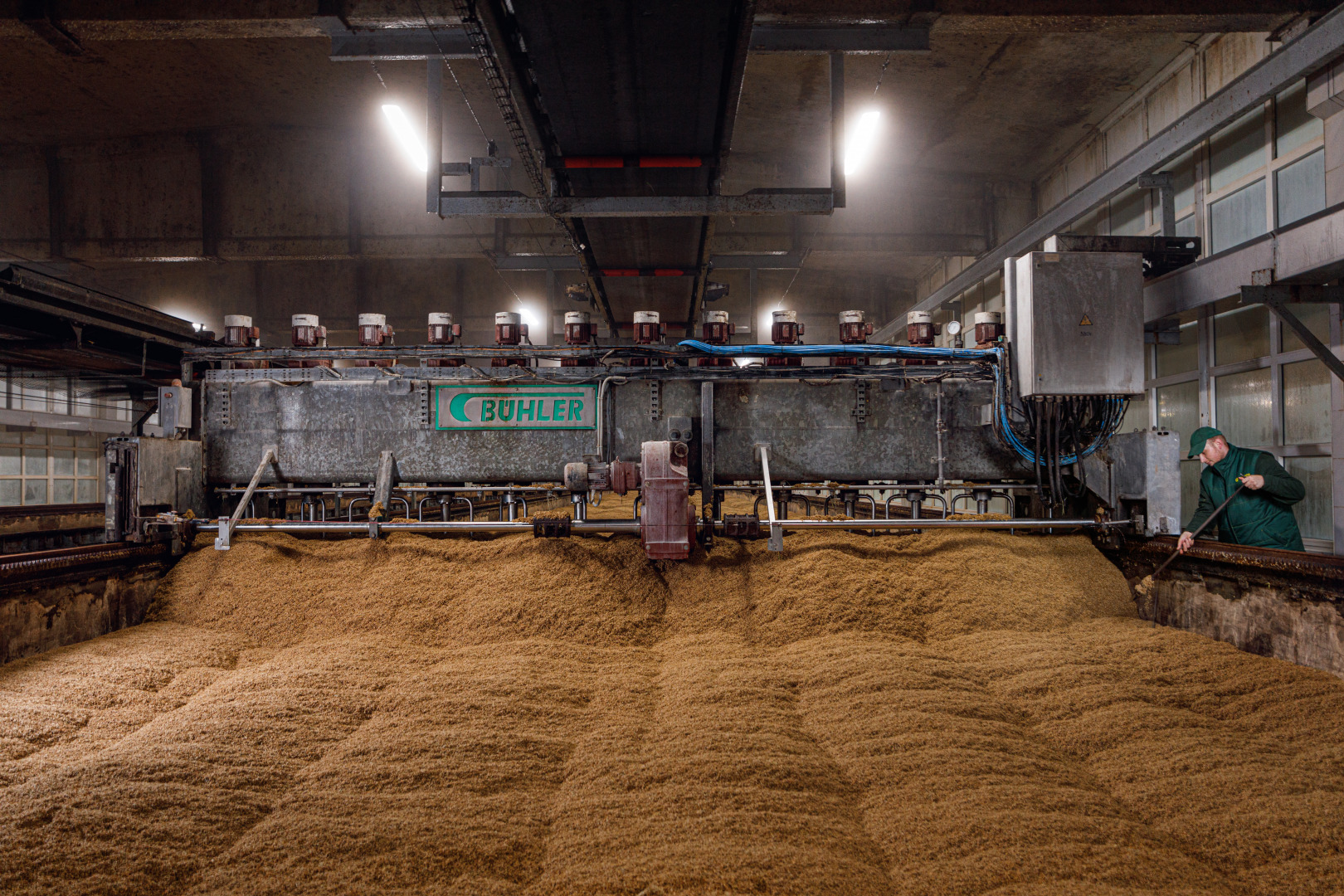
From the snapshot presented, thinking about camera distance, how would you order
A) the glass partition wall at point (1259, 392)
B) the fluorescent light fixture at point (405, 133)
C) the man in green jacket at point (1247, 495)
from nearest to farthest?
the man in green jacket at point (1247, 495) → the glass partition wall at point (1259, 392) → the fluorescent light fixture at point (405, 133)

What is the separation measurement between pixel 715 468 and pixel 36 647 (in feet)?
13.4

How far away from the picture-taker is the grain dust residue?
1.81 metres

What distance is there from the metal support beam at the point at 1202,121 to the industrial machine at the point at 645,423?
202 centimetres

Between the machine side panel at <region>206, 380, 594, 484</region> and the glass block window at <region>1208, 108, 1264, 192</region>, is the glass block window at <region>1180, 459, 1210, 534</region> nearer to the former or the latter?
the glass block window at <region>1208, 108, 1264, 192</region>

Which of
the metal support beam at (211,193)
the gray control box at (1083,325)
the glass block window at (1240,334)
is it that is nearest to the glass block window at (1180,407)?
the glass block window at (1240,334)

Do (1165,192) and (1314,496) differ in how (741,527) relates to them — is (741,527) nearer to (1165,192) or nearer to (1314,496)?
(1314,496)

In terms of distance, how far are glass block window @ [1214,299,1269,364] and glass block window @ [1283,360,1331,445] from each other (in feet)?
1.10

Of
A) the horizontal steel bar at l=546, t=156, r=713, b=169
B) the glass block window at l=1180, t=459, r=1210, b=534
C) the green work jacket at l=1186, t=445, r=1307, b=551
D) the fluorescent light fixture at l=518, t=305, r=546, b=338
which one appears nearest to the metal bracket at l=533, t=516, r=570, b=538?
the horizontal steel bar at l=546, t=156, r=713, b=169

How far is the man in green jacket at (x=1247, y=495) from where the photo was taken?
3.95 metres

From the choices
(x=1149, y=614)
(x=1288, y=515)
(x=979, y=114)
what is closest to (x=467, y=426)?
(x=1149, y=614)

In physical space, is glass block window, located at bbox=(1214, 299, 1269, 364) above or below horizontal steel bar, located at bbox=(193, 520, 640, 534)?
above

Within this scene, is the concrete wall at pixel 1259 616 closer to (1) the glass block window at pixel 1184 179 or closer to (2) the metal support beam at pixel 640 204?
(2) the metal support beam at pixel 640 204

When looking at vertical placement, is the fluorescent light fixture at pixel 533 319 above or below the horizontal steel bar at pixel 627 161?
above

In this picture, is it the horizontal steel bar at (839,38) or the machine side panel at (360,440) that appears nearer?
the machine side panel at (360,440)
